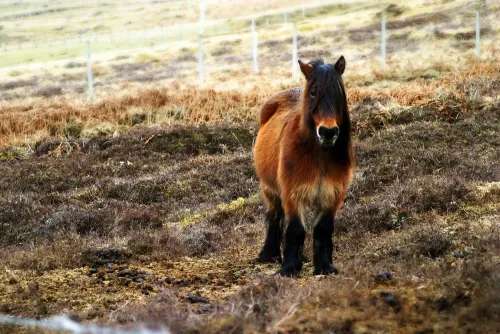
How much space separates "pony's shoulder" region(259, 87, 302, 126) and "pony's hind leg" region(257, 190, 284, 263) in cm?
113

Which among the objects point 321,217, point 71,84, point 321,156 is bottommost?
point 71,84

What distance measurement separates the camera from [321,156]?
6.65m

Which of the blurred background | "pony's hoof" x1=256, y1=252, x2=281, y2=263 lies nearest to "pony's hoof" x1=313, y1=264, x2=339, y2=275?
"pony's hoof" x1=256, y1=252, x2=281, y2=263

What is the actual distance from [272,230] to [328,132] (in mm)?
2473

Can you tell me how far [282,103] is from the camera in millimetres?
8555

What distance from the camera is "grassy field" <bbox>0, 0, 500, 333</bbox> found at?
4289 mm

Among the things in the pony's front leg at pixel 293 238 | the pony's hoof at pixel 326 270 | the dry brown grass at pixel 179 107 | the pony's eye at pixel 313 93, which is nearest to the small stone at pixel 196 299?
the pony's front leg at pixel 293 238

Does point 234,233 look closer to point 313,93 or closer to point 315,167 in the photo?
point 315,167

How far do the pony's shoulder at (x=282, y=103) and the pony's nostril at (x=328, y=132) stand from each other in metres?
1.99

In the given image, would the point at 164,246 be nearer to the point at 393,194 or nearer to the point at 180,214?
the point at 180,214

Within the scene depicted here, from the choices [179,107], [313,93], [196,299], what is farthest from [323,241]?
[179,107]

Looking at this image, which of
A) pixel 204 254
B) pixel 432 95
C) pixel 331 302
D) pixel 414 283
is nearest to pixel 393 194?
pixel 204 254

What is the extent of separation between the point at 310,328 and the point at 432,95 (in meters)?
15.9

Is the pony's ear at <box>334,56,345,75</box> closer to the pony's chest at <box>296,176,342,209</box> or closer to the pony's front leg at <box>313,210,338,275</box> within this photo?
the pony's chest at <box>296,176,342,209</box>
